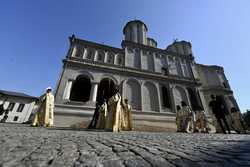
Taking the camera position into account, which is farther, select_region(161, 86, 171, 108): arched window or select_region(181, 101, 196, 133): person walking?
select_region(161, 86, 171, 108): arched window

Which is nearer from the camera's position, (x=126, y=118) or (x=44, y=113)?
(x=44, y=113)

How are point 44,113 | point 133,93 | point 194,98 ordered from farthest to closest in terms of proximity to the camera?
point 194,98
point 133,93
point 44,113

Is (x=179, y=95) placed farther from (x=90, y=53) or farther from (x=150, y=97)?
(x=90, y=53)

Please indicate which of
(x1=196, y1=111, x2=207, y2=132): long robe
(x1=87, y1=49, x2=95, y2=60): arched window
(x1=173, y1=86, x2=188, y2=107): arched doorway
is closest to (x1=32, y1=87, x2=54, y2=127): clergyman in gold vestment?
(x1=87, y1=49, x2=95, y2=60): arched window

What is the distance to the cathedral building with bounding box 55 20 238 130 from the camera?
45.5ft

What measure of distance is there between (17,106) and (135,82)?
37865 millimetres

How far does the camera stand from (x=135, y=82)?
56.4 ft

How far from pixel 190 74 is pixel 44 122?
20004 millimetres

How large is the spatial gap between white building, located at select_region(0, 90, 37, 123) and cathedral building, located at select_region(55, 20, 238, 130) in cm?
2983

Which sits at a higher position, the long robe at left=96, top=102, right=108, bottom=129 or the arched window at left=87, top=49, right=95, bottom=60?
the arched window at left=87, top=49, right=95, bottom=60

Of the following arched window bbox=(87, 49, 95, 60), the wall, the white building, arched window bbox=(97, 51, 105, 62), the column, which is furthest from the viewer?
the white building

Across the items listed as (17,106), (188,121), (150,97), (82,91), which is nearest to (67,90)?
(82,91)

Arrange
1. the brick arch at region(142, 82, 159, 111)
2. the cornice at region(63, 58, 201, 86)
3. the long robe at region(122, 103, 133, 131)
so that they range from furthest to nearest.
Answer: the brick arch at region(142, 82, 159, 111) < the cornice at region(63, 58, 201, 86) < the long robe at region(122, 103, 133, 131)

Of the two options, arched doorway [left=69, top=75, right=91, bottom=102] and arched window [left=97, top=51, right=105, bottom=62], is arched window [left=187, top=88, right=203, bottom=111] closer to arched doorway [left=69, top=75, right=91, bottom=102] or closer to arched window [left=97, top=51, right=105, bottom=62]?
arched window [left=97, top=51, right=105, bottom=62]
